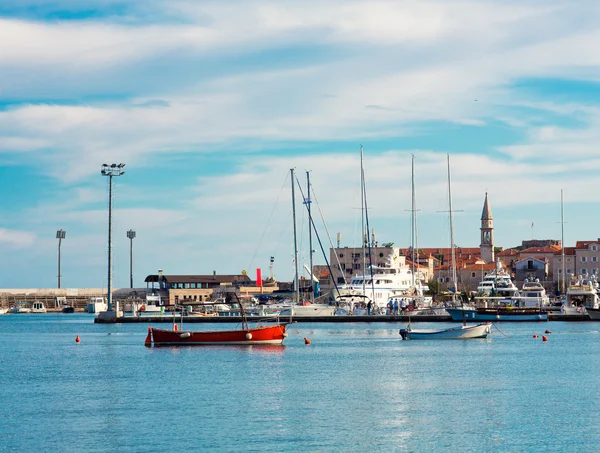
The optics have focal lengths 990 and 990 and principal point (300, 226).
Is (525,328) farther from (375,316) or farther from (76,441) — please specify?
(76,441)

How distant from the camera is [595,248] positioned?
6973 inches

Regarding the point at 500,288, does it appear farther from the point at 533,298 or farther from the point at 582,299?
the point at 582,299

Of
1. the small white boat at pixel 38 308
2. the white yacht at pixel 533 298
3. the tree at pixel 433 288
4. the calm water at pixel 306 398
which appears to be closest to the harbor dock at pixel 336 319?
the white yacht at pixel 533 298

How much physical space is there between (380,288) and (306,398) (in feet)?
280

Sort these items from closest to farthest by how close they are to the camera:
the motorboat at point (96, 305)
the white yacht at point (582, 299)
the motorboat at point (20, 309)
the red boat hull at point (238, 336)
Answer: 1. the red boat hull at point (238, 336)
2. the white yacht at point (582, 299)
3. the motorboat at point (96, 305)
4. the motorboat at point (20, 309)

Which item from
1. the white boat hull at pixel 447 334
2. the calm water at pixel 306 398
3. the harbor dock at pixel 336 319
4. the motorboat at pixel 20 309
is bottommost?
the calm water at pixel 306 398

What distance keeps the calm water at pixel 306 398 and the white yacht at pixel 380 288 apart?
47.9 m

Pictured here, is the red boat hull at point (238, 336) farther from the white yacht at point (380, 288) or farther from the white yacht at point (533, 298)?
the white yacht at point (533, 298)

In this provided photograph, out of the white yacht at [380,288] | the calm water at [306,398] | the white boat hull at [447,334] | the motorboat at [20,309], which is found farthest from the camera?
the motorboat at [20,309]

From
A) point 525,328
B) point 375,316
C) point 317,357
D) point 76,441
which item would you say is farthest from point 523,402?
point 375,316

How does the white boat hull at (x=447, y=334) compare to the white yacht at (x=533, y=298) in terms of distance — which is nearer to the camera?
the white boat hull at (x=447, y=334)

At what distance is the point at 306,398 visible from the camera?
45.2m

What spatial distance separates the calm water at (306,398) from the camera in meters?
34.5

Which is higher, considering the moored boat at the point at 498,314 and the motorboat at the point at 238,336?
the moored boat at the point at 498,314
